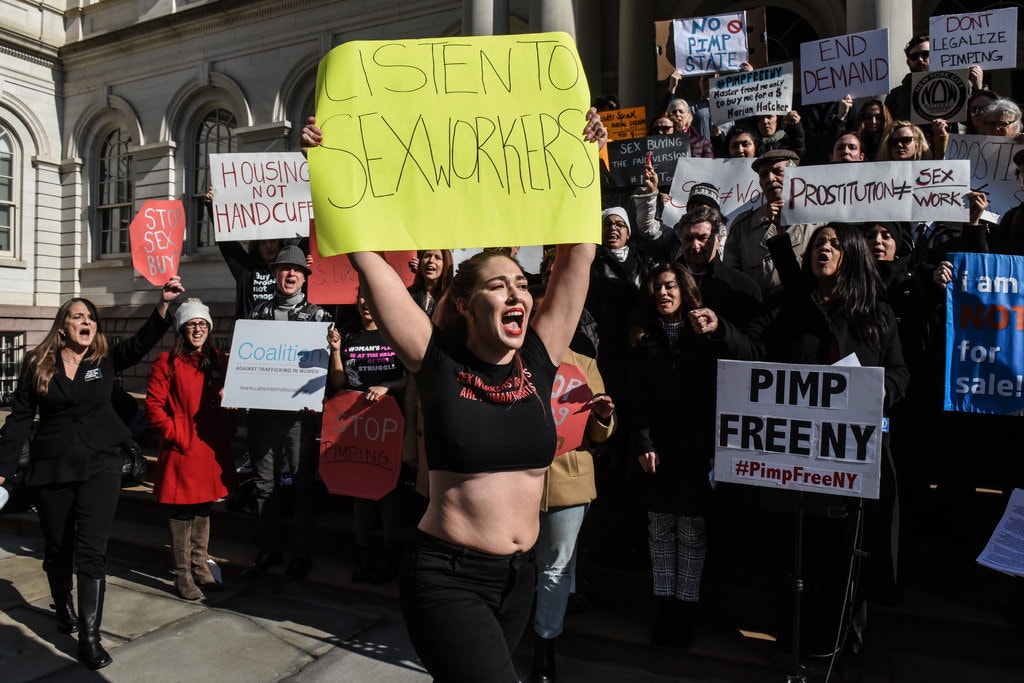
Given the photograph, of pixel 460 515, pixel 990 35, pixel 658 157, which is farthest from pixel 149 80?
pixel 460 515

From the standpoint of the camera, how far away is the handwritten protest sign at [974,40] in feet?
→ 19.8

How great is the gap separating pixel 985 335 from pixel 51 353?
502 cm

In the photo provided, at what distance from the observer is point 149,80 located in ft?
53.2

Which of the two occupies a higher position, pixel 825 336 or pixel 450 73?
pixel 450 73

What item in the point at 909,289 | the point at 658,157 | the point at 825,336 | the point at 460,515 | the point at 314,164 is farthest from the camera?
the point at 658,157

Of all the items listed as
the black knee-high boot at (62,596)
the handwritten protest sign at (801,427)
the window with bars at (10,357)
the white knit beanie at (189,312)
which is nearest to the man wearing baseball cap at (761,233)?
the handwritten protest sign at (801,427)

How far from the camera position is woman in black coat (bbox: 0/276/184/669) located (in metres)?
4.25

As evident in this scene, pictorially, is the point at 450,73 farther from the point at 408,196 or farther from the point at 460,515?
the point at 460,515

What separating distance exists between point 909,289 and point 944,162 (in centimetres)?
80

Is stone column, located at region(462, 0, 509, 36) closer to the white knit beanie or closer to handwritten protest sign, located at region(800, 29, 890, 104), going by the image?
handwritten protest sign, located at region(800, 29, 890, 104)

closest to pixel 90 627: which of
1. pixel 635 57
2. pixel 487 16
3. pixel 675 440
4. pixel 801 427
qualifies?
pixel 675 440

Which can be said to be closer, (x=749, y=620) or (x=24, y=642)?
(x=749, y=620)

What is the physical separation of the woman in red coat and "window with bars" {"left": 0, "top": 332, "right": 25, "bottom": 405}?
1305 cm

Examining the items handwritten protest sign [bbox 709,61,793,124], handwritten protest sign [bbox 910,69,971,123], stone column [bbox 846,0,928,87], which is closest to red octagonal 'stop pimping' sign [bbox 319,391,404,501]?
handwritten protest sign [bbox 709,61,793,124]
